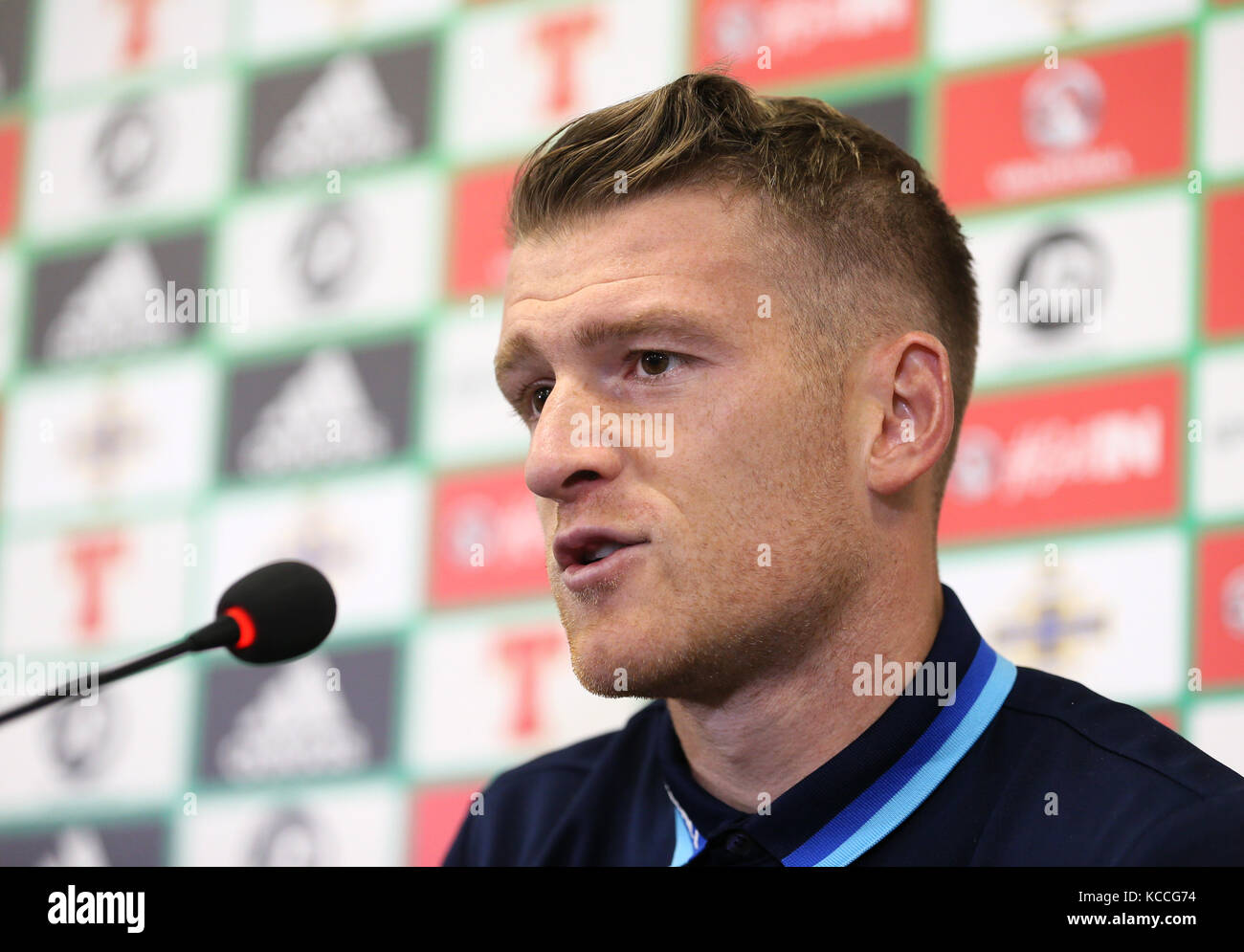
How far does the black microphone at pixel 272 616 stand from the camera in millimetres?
1459

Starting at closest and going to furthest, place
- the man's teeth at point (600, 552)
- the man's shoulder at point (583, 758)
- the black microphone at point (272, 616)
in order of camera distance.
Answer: the black microphone at point (272, 616) < the man's teeth at point (600, 552) < the man's shoulder at point (583, 758)

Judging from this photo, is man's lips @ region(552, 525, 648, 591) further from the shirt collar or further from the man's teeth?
the shirt collar

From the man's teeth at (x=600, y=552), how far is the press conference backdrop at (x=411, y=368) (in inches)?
47.5

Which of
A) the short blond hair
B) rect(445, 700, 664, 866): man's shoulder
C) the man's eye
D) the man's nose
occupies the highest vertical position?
the short blond hair

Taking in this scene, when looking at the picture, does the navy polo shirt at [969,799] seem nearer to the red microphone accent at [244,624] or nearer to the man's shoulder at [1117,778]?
the man's shoulder at [1117,778]

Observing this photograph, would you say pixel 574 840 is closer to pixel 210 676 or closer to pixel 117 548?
pixel 210 676

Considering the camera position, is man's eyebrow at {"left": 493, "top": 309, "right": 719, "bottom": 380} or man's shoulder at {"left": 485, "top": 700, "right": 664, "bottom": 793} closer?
man's eyebrow at {"left": 493, "top": 309, "right": 719, "bottom": 380}

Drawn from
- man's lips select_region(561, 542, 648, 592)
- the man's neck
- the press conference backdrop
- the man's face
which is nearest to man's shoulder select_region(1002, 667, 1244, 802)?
the man's neck

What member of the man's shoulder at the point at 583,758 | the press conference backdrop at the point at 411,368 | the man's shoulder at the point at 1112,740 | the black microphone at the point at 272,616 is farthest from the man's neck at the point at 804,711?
the press conference backdrop at the point at 411,368

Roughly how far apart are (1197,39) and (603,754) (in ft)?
5.65

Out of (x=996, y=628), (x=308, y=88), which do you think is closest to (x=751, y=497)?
(x=996, y=628)

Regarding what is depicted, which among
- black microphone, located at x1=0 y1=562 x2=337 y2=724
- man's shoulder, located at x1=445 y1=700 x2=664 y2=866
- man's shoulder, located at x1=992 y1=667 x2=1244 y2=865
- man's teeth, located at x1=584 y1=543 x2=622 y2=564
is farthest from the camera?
man's shoulder, located at x1=445 y1=700 x2=664 y2=866

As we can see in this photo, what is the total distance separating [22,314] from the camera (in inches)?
148

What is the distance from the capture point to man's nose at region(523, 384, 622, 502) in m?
1.55
